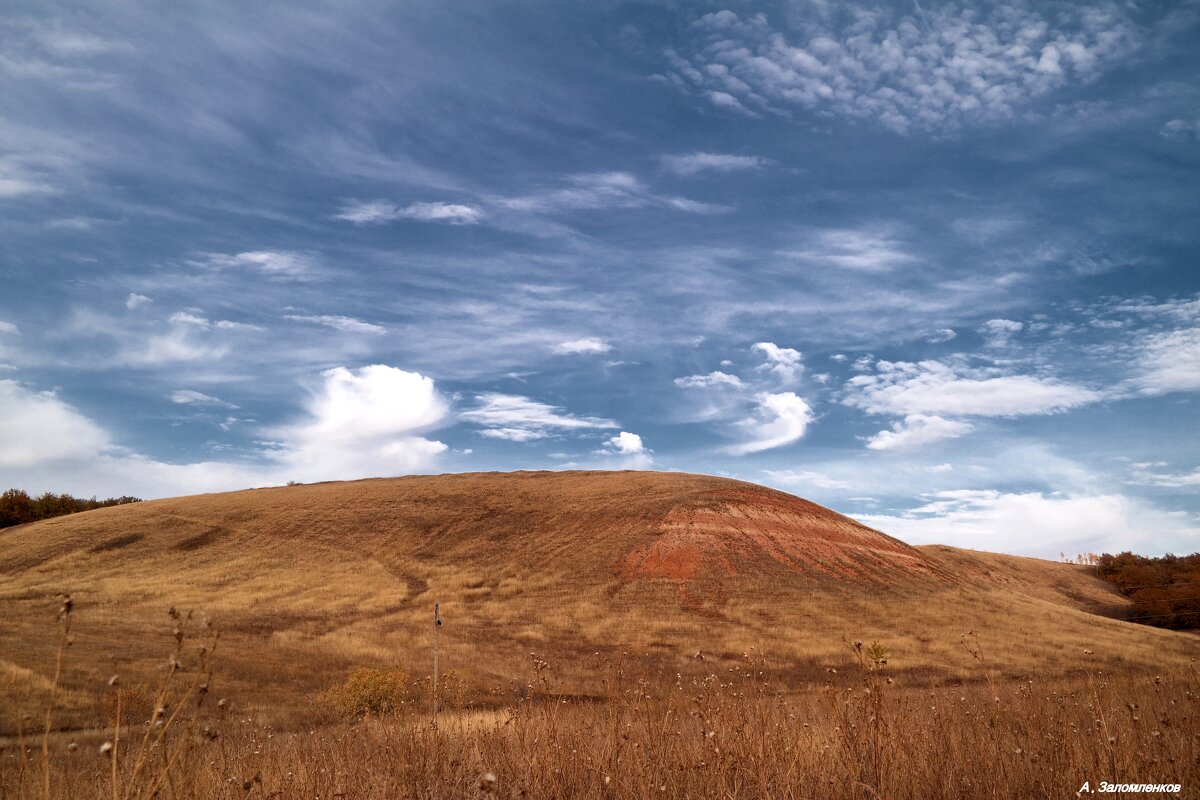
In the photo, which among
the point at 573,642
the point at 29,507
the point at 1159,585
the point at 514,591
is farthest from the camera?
the point at 29,507

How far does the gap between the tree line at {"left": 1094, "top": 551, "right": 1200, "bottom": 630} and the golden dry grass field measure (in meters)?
4.07

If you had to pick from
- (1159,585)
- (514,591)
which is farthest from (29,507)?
(1159,585)

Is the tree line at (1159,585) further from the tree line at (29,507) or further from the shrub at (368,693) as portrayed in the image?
the tree line at (29,507)

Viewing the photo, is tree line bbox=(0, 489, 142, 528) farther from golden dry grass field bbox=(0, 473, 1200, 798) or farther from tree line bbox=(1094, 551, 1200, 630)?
tree line bbox=(1094, 551, 1200, 630)

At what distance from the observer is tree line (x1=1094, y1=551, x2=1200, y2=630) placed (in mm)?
67188

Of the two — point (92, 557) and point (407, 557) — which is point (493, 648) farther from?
point (92, 557)

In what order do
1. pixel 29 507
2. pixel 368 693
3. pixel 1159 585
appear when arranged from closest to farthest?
pixel 368 693 → pixel 1159 585 → pixel 29 507

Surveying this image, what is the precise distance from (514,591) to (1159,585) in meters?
72.5

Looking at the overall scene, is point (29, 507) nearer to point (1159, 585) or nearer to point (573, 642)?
point (573, 642)

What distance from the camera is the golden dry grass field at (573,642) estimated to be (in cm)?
706

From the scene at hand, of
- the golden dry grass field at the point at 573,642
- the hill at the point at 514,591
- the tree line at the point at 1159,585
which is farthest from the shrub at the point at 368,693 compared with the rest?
the tree line at the point at 1159,585

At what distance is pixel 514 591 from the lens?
49.8 m

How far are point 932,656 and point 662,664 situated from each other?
14.0 m

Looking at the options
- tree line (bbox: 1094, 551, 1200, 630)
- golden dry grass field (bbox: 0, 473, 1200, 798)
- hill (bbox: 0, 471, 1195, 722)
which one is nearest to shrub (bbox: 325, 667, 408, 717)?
golden dry grass field (bbox: 0, 473, 1200, 798)
